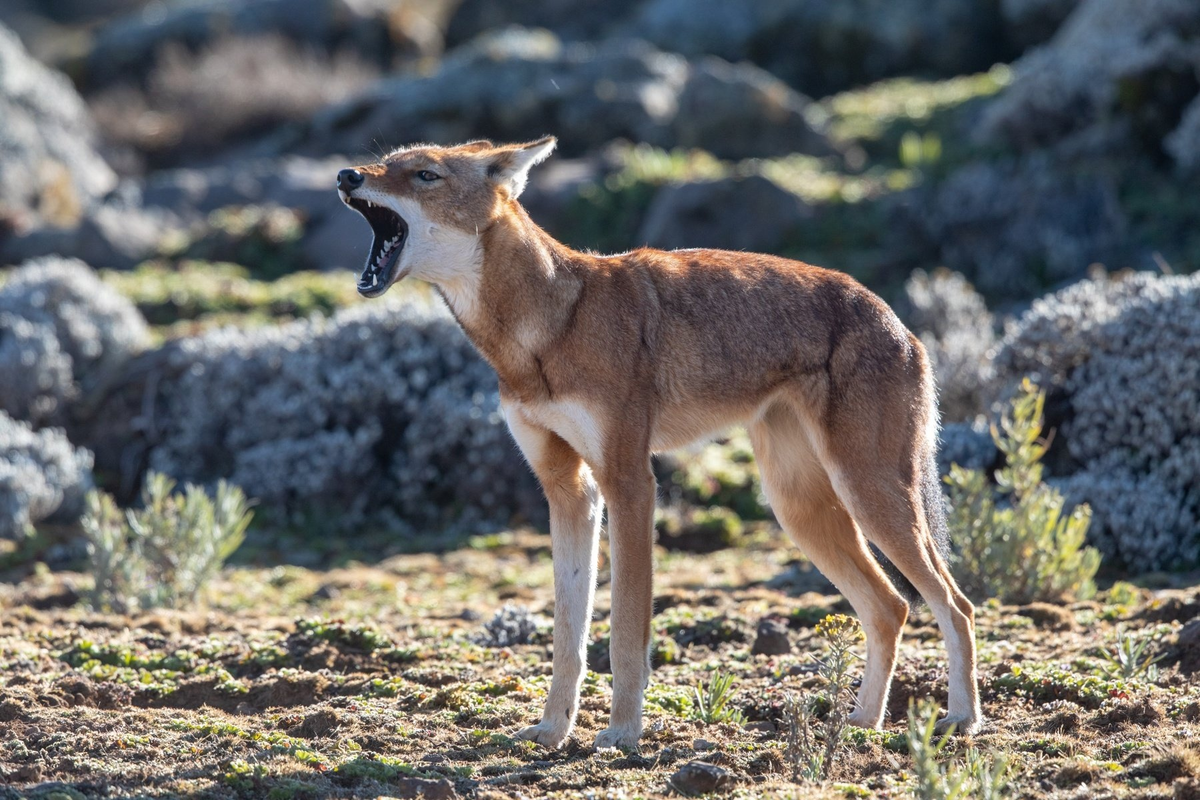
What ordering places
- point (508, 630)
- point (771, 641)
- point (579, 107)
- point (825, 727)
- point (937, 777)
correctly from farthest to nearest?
point (579, 107)
point (508, 630)
point (771, 641)
point (825, 727)
point (937, 777)

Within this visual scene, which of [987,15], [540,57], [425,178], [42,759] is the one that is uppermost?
[987,15]

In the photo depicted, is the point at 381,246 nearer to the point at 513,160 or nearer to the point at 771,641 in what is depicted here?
the point at 513,160

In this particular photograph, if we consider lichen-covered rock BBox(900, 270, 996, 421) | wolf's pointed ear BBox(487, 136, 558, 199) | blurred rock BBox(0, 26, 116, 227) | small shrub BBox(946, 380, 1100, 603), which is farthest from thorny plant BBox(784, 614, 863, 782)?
blurred rock BBox(0, 26, 116, 227)

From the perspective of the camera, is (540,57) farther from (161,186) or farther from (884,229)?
(884,229)

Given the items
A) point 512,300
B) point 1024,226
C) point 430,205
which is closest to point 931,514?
point 512,300

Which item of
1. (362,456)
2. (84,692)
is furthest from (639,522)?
(362,456)

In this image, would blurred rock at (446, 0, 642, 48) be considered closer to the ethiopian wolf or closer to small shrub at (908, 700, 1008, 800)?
the ethiopian wolf

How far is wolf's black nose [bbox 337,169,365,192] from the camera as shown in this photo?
5121mm

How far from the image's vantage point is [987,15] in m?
22.8

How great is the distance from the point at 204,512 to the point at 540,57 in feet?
47.9

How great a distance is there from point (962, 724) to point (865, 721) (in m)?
0.41

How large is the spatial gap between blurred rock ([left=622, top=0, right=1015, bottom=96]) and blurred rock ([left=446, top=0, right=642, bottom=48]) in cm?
500

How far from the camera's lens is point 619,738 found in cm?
506

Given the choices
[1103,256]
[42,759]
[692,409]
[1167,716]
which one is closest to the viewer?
[42,759]
